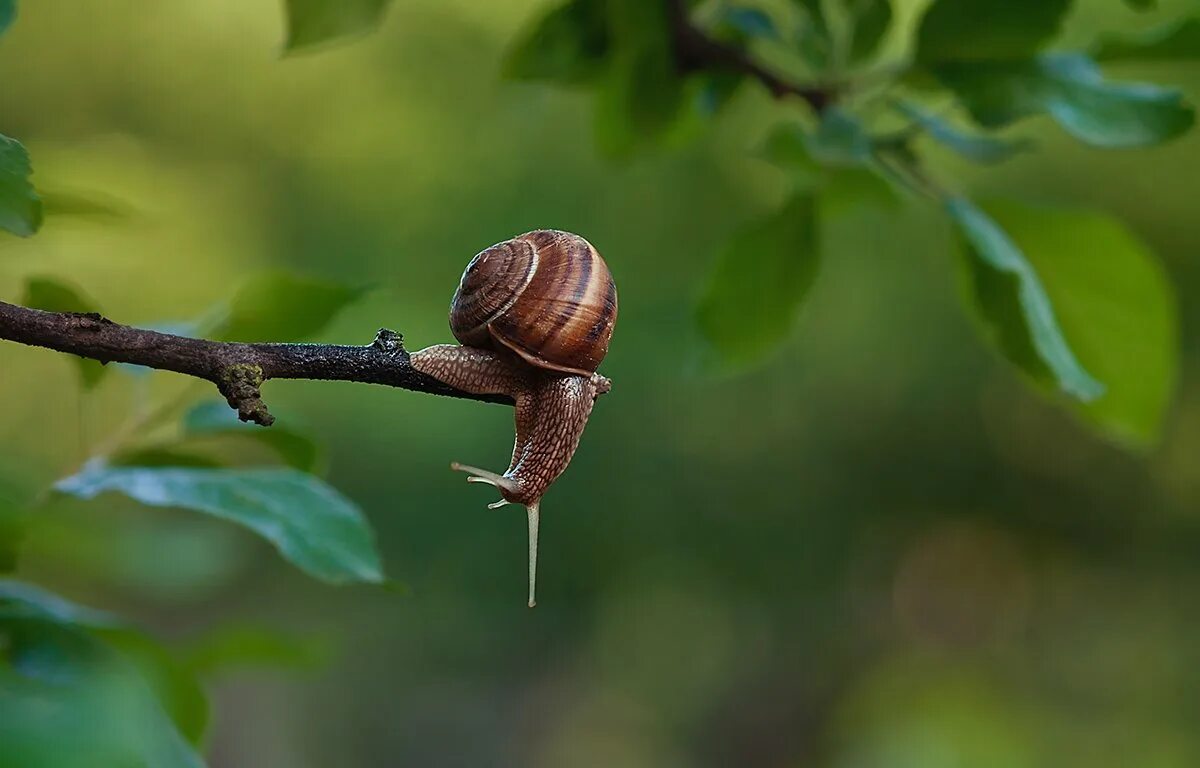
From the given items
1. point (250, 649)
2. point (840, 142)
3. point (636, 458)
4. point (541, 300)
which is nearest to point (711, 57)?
point (840, 142)

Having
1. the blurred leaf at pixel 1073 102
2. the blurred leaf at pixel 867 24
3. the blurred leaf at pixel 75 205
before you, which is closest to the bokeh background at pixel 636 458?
the blurred leaf at pixel 75 205

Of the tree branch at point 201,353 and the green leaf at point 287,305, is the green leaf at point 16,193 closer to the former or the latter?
the tree branch at point 201,353

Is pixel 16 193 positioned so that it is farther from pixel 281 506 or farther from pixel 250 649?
pixel 250 649

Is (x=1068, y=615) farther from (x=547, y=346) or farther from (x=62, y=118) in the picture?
(x=547, y=346)

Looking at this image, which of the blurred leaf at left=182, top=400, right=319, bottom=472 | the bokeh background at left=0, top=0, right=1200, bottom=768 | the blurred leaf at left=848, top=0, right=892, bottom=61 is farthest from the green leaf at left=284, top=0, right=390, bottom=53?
the bokeh background at left=0, top=0, right=1200, bottom=768

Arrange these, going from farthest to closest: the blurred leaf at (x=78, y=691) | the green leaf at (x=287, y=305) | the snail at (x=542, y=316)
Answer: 1. the green leaf at (x=287, y=305)
2. the snail at (x=542, y=316)
3. the blurred leaf at (x=78, y=691)

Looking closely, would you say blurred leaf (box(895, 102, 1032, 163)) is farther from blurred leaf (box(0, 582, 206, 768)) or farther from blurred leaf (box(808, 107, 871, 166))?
blurred leaf (box(0, 582, 206, 768))
